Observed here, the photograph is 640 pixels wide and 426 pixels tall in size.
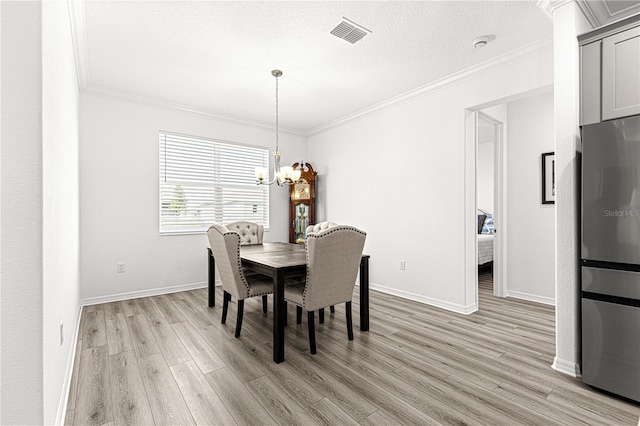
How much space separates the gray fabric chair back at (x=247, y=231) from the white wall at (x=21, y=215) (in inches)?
113

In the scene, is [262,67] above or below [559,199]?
above

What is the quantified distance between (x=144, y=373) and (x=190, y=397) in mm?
508

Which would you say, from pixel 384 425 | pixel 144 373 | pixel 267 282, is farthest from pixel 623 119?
pixel 144 373

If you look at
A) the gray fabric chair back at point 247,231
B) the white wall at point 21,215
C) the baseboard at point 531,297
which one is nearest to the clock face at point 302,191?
the gray fabric chair back at point 247,231

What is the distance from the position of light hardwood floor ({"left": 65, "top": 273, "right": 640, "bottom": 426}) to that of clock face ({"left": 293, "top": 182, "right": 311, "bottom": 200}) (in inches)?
98.9

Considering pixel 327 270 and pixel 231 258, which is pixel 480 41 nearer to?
pixel 327 270

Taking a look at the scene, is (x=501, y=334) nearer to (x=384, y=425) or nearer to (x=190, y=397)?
(x=384, y=425)

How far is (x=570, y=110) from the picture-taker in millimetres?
2143

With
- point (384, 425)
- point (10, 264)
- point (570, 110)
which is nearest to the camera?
point (10, 264)

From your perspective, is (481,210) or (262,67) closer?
(262,67)

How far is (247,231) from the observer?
4.15 metres

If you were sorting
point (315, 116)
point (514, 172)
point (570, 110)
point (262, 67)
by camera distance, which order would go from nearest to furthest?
point (570, 110) < point (262, 67) < point (514, 172) < point (315, 116)

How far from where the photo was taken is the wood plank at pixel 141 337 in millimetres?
2480

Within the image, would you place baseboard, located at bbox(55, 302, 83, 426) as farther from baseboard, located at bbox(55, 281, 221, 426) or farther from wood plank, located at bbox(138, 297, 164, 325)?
wood plank, located at bbox(138, 297, 164, 325)
